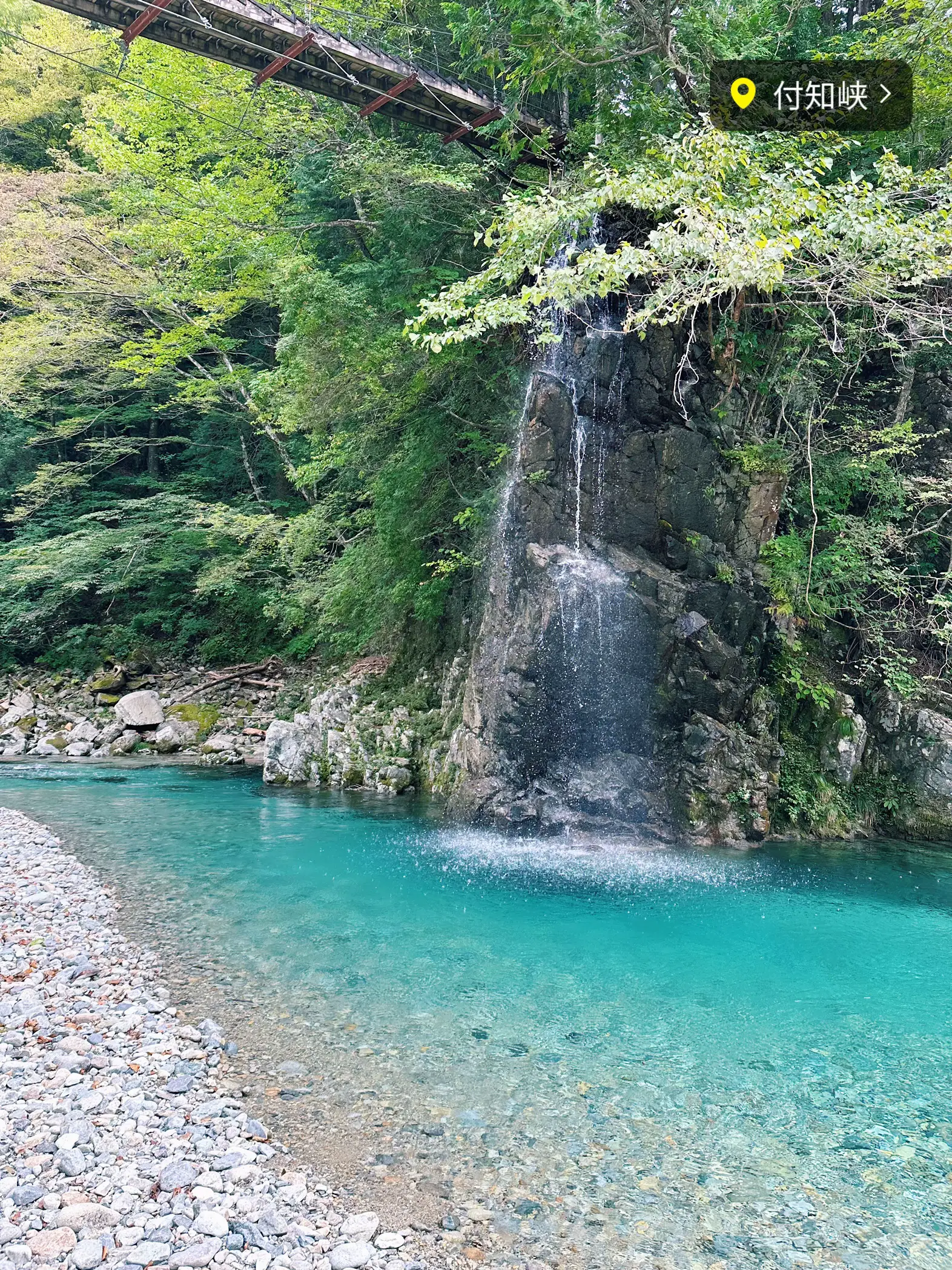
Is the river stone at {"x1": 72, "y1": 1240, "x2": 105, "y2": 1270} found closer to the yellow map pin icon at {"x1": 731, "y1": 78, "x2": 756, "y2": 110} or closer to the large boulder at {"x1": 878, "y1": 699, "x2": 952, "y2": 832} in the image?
the large boulder at {"x1": 878, "y1": 699, "x2": 952, "y2": 832}

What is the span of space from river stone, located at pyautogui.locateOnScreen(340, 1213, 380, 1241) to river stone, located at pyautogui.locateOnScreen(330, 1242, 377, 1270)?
6cm

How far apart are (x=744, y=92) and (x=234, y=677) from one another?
46.0 feet

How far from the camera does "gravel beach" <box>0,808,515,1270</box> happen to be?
269cm

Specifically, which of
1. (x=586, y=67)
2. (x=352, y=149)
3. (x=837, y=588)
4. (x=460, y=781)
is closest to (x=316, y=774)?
(x=460, y=781)

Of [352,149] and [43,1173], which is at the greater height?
[352,149]

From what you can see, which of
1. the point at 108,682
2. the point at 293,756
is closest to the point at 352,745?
the point at 293,756

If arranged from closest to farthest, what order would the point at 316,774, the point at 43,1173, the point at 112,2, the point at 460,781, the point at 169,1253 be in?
1. the point at 169,1253
2. the point at 43,1173
3. the point at 112,2
4. the point at 460,781
5. the point at 316,774

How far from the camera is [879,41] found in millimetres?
8930

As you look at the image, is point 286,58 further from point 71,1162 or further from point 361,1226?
point 361,1226

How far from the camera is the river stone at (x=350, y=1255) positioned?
2723 millimetres

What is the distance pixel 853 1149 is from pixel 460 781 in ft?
22.8

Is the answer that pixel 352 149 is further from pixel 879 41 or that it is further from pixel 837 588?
pixel 837 588

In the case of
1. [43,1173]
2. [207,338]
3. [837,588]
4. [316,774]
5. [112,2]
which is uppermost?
[112,2]

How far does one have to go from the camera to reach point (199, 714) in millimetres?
16172
